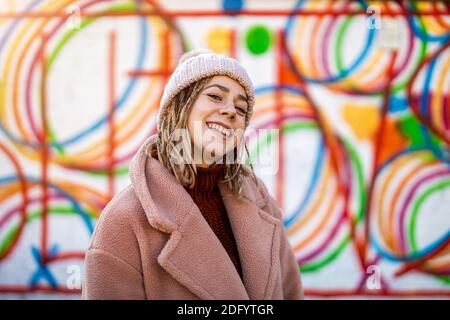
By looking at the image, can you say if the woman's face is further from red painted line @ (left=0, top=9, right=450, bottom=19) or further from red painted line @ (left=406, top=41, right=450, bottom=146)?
red painted line @ (left=406, top=41, right=450, bottom=146)

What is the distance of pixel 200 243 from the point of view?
146 centimetres

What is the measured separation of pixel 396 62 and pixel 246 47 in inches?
41.7

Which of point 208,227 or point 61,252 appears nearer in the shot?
point 208,227

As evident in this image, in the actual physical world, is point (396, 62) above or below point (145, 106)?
above

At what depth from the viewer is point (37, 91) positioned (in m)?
3.47

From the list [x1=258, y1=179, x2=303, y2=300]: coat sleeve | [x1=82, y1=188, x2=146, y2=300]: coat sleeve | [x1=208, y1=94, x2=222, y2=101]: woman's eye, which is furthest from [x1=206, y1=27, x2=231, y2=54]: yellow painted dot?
[x1=82, y1=188, x2=146, y2=300]: coat sleeve

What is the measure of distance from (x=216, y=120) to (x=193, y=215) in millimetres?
297

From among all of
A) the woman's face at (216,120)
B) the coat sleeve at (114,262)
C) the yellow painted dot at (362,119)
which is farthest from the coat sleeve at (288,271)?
the yellow painted dot at (362,119)

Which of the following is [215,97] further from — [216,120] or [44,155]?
[44,155]

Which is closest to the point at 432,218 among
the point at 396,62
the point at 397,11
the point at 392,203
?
the point at 392,203

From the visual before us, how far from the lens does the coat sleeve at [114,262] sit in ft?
4.44

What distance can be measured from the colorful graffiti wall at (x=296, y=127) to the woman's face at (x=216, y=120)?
1853mm

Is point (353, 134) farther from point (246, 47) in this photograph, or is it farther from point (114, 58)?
point (114, 58)

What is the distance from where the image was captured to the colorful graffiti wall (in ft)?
11.1
